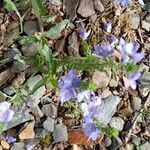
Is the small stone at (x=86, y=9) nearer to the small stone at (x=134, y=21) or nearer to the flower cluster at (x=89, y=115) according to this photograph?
the small stone at (x=134, y=21)

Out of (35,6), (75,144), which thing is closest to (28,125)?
(75,144)

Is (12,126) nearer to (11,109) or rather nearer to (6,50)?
(11,109)

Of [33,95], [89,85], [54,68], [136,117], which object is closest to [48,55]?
[54,68]

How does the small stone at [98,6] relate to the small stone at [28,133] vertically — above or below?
above

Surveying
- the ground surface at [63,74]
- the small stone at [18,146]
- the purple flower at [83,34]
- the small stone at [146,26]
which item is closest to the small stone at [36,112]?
the ground surface at [63,74]

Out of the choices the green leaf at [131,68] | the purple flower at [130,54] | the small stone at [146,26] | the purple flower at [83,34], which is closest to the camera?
the green leaf at [131,68]

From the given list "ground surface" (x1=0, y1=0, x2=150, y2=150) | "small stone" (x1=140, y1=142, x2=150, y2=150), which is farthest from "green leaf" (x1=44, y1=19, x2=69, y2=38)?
"small stone" (x1=140, y1=142, x2=150, y2=150)
